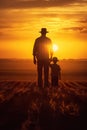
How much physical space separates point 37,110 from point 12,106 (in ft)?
3.33

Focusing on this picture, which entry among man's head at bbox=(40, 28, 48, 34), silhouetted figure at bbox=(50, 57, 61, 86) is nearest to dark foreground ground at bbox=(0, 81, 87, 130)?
man's head at bbox=(40, 28, 48, 34)

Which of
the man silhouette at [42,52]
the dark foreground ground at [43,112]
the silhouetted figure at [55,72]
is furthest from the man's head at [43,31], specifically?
the dark foreground ground at [43,112]

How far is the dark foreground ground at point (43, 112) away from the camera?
960 centimetres

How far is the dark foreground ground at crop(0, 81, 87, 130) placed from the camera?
9.60 metres

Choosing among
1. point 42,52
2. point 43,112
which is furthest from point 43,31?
point 43,112

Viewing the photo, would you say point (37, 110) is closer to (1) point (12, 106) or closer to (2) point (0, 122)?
(1) point (12, 106)

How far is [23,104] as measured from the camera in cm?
1293

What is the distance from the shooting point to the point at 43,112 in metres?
11.3

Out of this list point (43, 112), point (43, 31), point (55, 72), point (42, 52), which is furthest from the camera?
point (55, 72)

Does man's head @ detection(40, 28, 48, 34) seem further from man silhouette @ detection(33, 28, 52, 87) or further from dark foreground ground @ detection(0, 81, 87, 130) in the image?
dark foreground ground @ detection(0, 81, 87, 130)

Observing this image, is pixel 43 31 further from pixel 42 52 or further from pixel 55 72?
pixel 55 72

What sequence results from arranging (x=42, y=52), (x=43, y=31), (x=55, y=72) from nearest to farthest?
(x=43, y=31), (x=42, y=52), (x=55, y=72)

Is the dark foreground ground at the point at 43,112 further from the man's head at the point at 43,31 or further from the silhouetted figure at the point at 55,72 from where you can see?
the silhouetted figure at the point at 55,72

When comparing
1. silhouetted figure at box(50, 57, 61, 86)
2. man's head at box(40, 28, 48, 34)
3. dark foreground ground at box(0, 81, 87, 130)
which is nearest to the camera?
dark foreground ground at box(0, 81, 87, 130)
